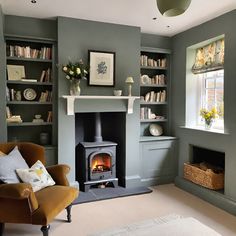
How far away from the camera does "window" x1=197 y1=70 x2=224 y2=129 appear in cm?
417

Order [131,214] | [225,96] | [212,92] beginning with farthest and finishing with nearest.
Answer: [212,92] → [225,96] → [131,214]

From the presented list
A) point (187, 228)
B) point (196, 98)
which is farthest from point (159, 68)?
point (187, 228)

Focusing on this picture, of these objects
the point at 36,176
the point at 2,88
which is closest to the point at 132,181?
the point at 36,176

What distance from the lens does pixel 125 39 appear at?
4.38 m

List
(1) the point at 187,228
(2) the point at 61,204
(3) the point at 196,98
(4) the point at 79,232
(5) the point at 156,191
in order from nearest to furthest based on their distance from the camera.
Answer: (1) the point at 187,228 → (2) the point at 61,204 → (4) the point at 79,232 → (5) the point at 156,191 → (3) the point at 196,98

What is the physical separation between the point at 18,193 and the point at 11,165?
1.86 feet

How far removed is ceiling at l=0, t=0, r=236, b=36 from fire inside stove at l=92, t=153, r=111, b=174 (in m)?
2.24

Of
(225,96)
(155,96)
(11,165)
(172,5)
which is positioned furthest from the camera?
(155,96)

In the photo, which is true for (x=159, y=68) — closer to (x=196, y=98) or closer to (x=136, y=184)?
(x=196, y=98)

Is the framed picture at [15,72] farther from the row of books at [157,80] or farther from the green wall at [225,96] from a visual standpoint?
the green wall at [225,96]

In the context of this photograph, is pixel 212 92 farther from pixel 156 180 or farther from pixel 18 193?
pixel 18 193

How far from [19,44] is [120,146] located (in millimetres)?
2392

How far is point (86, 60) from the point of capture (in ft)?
13.6

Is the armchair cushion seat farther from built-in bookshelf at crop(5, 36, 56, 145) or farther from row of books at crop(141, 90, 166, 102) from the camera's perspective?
row of books at crop(141, 90, 166, 102)
